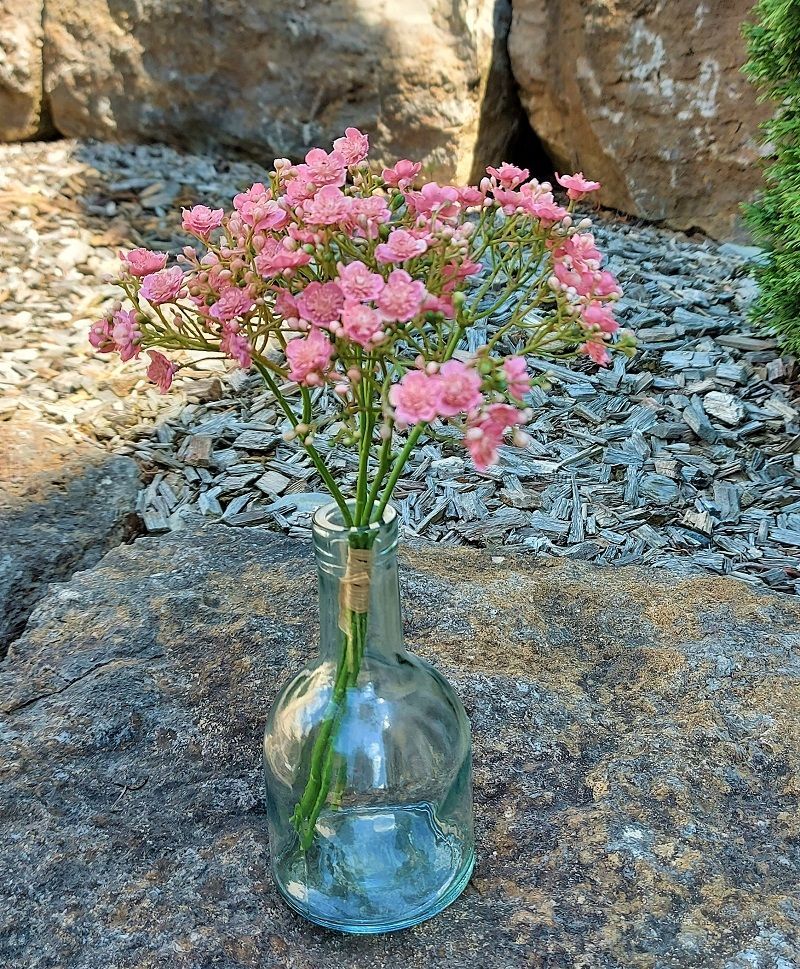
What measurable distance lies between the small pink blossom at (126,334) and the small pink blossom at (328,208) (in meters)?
0.21

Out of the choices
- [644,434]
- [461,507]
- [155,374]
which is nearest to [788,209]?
[644,434]

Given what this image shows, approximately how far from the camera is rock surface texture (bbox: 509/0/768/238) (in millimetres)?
3625

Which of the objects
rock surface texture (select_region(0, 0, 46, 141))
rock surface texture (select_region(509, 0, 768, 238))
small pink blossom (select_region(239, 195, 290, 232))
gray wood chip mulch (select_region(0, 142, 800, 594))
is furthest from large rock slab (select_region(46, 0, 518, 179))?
small pink blossom (select_region(239, 195, 290, 232))

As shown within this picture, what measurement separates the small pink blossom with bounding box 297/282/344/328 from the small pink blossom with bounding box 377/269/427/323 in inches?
2.1

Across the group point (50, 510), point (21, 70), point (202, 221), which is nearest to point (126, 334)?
point (202, 221)

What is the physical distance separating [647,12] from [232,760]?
335 cm

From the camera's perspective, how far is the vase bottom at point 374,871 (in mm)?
1165

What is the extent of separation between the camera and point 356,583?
1076mm

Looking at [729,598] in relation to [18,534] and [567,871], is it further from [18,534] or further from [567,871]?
[18,534]

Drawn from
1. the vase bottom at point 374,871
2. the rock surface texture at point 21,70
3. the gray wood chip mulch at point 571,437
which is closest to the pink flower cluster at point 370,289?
the vase bottom at point 374,871

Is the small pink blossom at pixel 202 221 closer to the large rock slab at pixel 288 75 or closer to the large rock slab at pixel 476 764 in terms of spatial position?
the large rock slab at pixel 476 764

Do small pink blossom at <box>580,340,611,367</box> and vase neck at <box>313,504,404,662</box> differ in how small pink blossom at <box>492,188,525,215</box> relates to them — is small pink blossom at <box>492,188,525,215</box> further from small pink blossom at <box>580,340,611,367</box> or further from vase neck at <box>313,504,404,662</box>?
vase neck at <box>313,504,404,662</box>

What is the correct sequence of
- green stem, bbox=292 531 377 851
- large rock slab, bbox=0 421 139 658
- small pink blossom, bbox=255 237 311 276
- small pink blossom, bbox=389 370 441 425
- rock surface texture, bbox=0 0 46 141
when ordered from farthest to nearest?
rock surface texture, bbox=0 0 46 141 < large rock slab, bbox=0 421 139 658 < green stem, bbox=292 531 377 851 < small pink blossom, bbox=255 237 311 276 < small pink blossom, bbox=389 370 441 425

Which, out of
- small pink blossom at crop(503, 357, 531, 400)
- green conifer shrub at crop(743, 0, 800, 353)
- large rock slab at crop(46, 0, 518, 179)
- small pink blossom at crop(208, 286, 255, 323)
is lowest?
small pink blossom at crop(503, 357, 531, 400)
